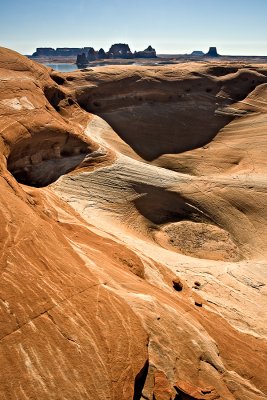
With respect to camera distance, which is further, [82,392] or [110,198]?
[110,198]

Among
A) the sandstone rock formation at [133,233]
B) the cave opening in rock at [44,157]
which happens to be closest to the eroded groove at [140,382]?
the sandstone rock formation at [133,233]

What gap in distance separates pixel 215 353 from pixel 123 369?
134 inches

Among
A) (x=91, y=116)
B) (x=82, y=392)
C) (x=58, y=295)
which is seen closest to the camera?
(x=82, y=392)

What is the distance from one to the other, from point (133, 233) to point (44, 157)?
26.3ft

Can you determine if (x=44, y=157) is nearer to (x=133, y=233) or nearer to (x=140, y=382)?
(x=133, y=233)

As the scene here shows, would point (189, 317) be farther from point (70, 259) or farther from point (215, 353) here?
point (70, 259)

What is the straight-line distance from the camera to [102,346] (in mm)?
8594

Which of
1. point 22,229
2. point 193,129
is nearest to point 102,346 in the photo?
point 22,229

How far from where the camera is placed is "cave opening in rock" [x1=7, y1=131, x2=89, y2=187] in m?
21.5

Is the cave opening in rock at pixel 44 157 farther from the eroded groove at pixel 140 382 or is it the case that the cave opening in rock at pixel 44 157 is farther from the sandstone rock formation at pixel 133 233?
the eroded groove at pixel 140 382

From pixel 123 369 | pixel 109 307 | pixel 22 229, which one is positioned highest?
pixel 22 229

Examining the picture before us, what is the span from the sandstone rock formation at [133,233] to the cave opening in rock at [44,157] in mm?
89

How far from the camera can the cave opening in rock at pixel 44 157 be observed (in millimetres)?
21453

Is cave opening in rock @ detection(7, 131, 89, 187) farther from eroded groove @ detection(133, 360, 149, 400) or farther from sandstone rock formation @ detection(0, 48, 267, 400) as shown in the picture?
eroded groove @ detection(133, 360, 149, 400)
